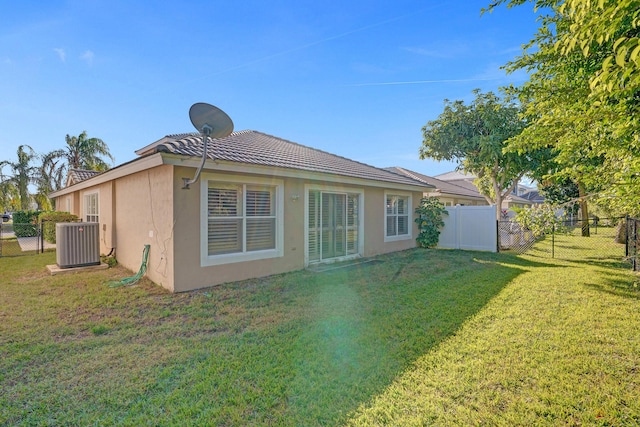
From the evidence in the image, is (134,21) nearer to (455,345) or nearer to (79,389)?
(79,389)

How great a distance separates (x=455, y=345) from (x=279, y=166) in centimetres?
557

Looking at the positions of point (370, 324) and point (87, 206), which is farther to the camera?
point (87, 206)

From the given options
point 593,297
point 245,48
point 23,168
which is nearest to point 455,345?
point 593,297

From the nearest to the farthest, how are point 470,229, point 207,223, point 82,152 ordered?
point 207,223 < point 470,229 < point 82,152

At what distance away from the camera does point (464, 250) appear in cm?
1341

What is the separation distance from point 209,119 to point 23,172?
3048 centimetres

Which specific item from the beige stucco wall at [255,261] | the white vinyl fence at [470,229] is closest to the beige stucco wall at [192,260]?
the beige stucco wall at [255,261]

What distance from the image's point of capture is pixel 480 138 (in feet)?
52.1

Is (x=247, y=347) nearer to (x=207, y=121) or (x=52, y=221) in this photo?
(x=207, y=121)

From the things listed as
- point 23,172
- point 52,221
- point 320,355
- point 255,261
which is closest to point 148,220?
point 255,261

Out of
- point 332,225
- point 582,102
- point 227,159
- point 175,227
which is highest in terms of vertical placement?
point 582,102

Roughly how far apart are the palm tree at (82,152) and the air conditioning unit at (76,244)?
2231 centimetres

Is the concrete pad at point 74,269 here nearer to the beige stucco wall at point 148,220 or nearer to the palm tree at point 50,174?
the beige stucco wall at point 148,220

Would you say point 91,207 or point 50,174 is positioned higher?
point 50,174
